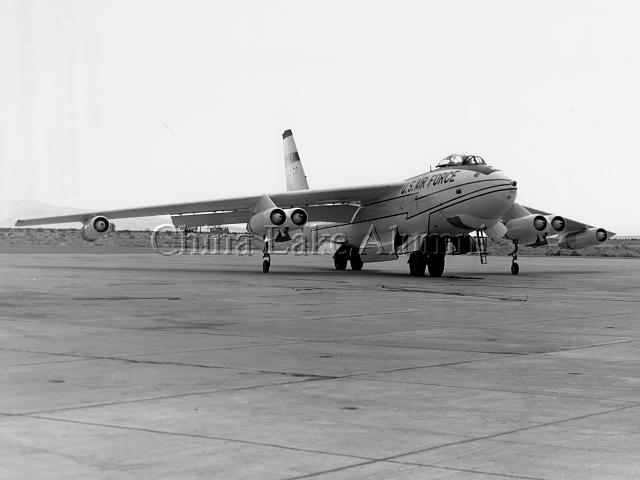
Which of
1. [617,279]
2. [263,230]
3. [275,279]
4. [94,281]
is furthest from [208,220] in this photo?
[617,279]

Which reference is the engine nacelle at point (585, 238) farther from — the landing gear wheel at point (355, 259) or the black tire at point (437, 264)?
the black tire at point (437, 264)

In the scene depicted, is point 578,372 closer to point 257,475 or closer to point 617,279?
point 257,475

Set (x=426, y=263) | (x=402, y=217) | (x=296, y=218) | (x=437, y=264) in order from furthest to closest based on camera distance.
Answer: (x=402, y=217) → (x=296, y=218) → (x=426, y=263) → (x=437, y=264)

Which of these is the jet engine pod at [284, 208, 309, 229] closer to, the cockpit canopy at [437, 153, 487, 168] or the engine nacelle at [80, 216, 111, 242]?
the cockpit canopy at [437, 153, 487, 168]

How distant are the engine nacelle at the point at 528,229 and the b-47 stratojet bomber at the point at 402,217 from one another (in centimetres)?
4

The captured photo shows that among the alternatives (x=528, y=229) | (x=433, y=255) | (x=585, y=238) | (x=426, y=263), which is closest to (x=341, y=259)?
(x=426, y=263)

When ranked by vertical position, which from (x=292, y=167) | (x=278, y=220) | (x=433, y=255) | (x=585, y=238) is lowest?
(x=433, y=255)

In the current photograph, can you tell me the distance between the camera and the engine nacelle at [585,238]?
123ft

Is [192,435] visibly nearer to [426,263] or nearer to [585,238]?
[426,263]

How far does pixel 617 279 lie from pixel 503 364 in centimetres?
2076

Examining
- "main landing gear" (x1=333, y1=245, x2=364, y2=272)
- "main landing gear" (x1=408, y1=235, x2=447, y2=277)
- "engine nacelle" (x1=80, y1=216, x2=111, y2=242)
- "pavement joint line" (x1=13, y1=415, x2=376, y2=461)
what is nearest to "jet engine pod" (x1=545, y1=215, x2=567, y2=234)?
"main landing gear" (x1=408, y1=235, x2=447, y2=277)

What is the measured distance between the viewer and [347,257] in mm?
35906

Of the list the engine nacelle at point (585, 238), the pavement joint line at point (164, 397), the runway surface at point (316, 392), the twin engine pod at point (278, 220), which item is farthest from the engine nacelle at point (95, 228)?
the pavement joint line at point (164, 397)

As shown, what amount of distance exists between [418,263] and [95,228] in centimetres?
1125
